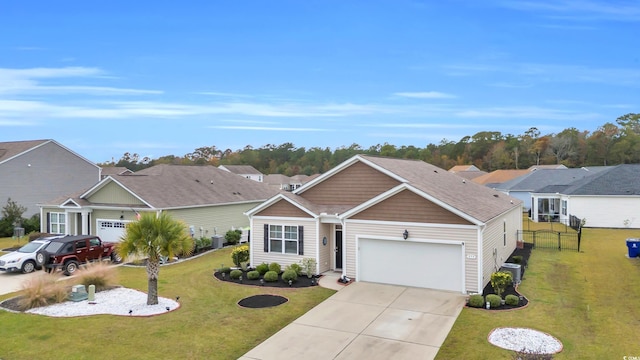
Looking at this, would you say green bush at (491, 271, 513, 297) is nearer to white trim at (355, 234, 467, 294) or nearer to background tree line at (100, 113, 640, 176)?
white trim at (355, 234, 467, 294)

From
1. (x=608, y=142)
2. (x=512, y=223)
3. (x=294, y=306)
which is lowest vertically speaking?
(x=294, y=306)

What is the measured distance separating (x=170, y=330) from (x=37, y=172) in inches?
1261

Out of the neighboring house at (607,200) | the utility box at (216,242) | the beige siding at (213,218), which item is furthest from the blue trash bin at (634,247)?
the beige siding at (213,218)

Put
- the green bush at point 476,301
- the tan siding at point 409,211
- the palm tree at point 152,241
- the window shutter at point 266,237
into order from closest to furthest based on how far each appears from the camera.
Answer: the green bush at point 476,301
the palm tree at point 152,241
the tan siding at point 409,211
the window shutter at point 266,237

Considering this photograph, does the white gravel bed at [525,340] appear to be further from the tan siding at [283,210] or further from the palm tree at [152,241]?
the palm tree at [152,241]

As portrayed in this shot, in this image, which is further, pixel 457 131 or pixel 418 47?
pixel 457 131

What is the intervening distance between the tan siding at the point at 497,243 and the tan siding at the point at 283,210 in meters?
7.43

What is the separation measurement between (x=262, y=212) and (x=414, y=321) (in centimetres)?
934

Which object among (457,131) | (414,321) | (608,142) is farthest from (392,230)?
(608,142)

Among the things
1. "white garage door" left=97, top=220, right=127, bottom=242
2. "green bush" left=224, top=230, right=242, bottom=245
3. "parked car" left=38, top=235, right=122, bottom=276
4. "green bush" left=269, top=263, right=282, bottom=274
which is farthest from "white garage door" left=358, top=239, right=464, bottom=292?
"white garage door" left=97, top=220, right=127, bottom=242

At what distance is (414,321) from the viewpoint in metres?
12.8

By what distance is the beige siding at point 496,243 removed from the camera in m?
16.1

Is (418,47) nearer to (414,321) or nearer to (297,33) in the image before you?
(297,33)

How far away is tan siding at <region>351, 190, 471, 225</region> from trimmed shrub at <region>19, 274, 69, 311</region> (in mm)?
10992
